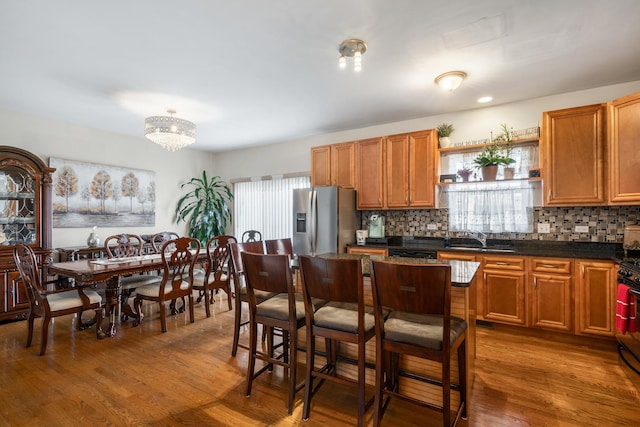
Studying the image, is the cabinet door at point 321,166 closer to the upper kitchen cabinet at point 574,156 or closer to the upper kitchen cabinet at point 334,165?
the upper kitchen cabinet at point 334,165

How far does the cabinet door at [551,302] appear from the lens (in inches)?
122

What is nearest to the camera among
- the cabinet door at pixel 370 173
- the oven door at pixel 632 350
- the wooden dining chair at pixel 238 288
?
the oven door at pixel 632 350

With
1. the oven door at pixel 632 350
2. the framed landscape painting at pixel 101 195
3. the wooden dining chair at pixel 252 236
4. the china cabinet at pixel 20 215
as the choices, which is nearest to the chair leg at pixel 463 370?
the oven door at pixel 632 350

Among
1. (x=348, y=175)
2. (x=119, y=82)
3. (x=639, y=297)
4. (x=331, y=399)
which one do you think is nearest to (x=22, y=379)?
(x=331, y=399)

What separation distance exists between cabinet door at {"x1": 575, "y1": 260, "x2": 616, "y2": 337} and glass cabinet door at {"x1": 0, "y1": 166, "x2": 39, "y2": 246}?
6087mm

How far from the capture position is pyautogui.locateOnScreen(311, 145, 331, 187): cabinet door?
4.80 meters

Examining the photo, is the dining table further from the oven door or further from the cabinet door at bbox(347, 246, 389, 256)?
the oven door

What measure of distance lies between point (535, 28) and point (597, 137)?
154 centimetres

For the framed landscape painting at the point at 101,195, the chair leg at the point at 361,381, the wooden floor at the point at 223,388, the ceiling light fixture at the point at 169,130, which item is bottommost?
the wooden floor at the point at 223,388

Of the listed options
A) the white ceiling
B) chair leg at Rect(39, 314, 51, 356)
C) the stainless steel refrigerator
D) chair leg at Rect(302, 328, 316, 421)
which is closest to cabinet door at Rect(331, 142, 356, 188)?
the stainless steel refrigerator

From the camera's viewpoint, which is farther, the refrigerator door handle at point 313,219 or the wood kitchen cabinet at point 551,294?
the refrigerator door handle at point 313,219

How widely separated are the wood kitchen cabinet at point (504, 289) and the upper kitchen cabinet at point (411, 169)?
104 cm

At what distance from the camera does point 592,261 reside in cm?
297

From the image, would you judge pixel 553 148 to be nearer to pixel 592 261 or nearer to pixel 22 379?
pixel 592 261
